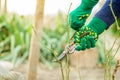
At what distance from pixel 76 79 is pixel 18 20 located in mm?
1886

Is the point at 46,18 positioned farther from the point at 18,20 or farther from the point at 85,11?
the point at 85,11

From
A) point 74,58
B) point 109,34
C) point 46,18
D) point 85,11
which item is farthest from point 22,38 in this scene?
point 85,11

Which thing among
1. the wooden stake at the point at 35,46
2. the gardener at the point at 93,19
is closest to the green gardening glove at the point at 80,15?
the gardener at the point at 93,19

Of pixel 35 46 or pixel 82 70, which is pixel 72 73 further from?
pixel 35 46

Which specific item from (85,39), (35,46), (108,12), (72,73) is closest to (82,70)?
(72,73)

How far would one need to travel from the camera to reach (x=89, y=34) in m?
2.27

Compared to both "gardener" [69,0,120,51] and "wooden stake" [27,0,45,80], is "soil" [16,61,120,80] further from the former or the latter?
"gardener" [69,0,120,51]

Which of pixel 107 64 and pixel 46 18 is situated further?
pixel 46 18

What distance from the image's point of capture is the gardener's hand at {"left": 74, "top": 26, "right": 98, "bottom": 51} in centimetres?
222

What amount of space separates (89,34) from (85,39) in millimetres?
46

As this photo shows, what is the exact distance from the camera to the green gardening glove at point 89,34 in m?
2.22

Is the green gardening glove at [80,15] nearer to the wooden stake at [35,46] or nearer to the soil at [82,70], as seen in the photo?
the wooden stake at [35,46]

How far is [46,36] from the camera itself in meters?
5.55

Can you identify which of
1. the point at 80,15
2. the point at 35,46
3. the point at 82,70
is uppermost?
the point at 80,15
